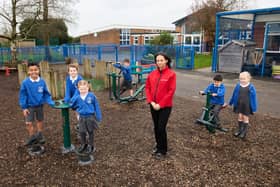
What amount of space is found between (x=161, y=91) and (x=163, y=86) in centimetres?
8

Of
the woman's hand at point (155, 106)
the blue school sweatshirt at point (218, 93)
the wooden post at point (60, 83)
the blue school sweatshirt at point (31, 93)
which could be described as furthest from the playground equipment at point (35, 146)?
the wooden post at point (60, 83)

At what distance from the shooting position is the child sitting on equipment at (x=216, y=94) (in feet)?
14.5

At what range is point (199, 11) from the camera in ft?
77.2

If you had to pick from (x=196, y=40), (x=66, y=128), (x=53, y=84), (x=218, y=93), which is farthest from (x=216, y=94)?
(x=196, y=40)

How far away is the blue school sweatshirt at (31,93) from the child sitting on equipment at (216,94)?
9.48 ft

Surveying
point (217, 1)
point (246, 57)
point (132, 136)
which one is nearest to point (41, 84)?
point (132, 136)

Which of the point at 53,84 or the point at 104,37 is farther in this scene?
the point at 104,37

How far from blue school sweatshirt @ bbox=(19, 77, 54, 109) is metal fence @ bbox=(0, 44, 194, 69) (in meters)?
11.7

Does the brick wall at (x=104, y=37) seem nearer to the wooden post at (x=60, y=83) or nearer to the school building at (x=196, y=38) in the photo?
the school building at (x=196, y=38)

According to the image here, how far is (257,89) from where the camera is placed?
352 inches

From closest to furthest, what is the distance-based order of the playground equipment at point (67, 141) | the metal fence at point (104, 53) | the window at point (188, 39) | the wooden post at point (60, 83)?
the playground equipment at point (67, 141), the wooden post at point (60, 83), the metal fence at point (104, 53), the window at point (188, 39)

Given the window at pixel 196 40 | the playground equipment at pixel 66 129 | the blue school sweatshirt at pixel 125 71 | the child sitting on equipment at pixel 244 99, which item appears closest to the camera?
the playground equipment at pixel 66 129

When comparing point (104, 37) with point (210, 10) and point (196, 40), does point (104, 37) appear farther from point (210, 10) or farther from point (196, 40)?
point (210, 10)

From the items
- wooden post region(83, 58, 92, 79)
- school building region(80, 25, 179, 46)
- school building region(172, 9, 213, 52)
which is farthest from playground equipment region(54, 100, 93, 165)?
school building region(80, 25, 179, 46)
